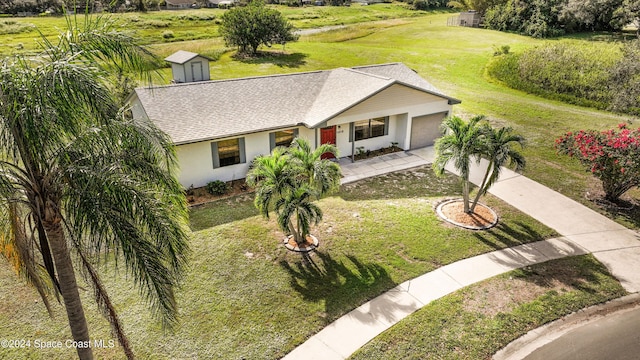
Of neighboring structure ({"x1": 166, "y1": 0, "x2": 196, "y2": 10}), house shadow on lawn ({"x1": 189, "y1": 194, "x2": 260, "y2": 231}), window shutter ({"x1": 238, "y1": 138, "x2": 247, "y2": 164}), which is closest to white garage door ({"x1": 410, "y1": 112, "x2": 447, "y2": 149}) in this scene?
window shutter ({"x1": 238, "y1": 138, "x2": 247, "y2": 164})

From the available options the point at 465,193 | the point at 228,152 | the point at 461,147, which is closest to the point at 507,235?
A: the point at 465,193

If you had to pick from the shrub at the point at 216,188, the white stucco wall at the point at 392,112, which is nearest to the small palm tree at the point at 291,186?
the shrub at the point at 216,188

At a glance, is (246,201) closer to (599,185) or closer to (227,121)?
(227,121)

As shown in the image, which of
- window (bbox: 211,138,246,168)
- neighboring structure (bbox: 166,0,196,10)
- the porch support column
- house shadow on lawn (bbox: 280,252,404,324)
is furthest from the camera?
neighboring structure (bbox: 166,0,196,10)

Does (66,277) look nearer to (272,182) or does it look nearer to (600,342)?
(272,182)

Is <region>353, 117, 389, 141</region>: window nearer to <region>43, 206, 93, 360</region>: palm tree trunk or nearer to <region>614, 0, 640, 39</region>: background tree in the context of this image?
<region>43, 206, 93, 360</region>: palm tree trunk

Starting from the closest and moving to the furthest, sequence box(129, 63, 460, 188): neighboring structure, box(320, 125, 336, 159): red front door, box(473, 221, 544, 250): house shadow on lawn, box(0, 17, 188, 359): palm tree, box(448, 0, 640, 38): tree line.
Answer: box(0, 17, 188, 359): palm tree, box(473, 221, 544, 250): house shadow on lawn, box(129, 63, 460, 188): neighboring structure, box(320, 125, 336, 159): red front door, box(448, 0, 640, 38): tree line

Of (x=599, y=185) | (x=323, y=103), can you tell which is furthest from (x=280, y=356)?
(x=599, y=185)
